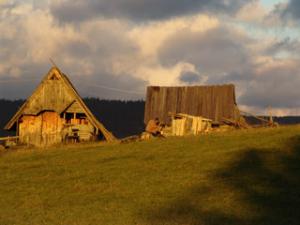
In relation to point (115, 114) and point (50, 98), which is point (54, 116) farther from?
point (115, 114)

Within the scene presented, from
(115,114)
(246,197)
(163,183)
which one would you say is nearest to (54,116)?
(115,114)

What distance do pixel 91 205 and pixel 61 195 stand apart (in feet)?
11.5

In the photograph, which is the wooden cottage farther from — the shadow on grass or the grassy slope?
the shadow on grass

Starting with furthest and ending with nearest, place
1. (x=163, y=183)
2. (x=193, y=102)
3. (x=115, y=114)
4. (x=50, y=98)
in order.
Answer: (x=115, y=114) → (x=193, y=102) → (x=50, y=98) → (x=163, y=183)

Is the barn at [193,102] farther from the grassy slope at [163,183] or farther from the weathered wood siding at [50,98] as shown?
the grassy slope at [163,183]

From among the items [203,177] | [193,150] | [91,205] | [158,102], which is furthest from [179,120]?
[91,205]

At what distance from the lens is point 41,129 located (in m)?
56.2

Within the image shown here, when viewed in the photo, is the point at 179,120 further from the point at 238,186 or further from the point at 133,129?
the point at 238,186

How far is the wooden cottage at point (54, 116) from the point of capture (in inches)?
2184

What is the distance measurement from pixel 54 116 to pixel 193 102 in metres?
11.3

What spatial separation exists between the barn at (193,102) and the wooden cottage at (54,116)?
5266 millimetres

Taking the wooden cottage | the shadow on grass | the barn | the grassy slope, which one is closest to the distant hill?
the barn

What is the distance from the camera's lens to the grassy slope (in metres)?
21.0

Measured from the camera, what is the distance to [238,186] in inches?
1027
